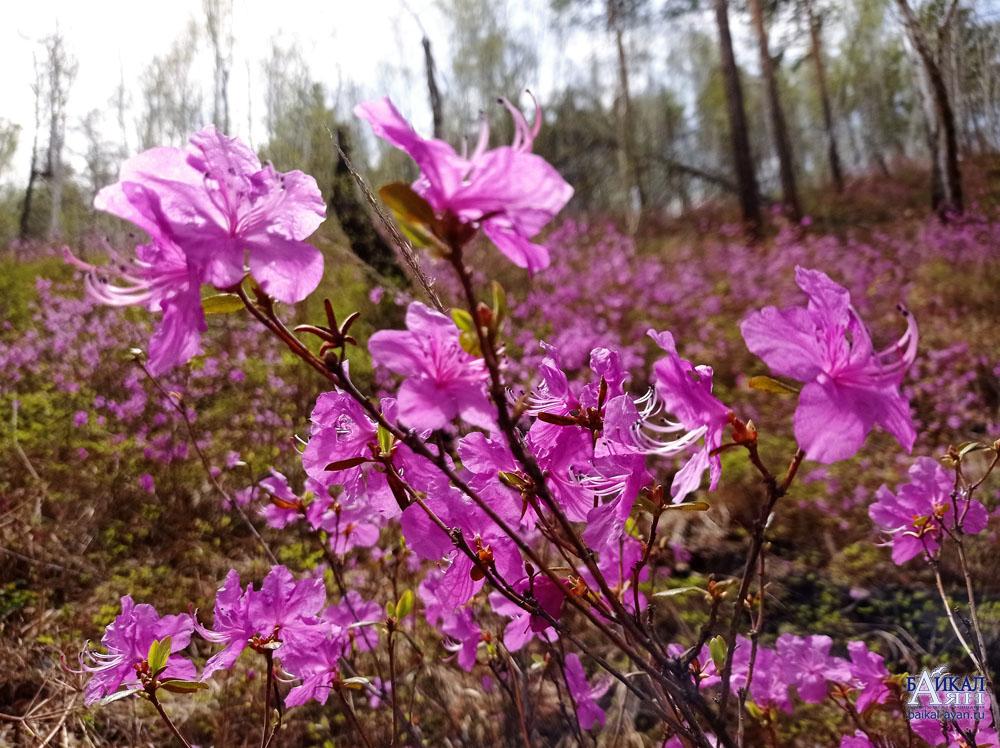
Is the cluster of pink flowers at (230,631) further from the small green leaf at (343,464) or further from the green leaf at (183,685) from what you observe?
the small green leaf at (343,464)

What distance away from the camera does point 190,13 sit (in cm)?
1584

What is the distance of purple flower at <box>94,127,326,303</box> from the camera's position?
→ 593 mm

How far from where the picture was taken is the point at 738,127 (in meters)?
10.7

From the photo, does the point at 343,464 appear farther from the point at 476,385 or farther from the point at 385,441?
the point at 476,385

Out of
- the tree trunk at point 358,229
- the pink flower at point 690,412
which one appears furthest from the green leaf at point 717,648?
the tree trunk at point 358,229

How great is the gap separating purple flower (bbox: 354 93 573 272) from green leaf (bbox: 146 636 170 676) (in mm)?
763

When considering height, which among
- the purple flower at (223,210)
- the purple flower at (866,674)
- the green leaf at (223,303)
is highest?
the purple flower at (223,210)

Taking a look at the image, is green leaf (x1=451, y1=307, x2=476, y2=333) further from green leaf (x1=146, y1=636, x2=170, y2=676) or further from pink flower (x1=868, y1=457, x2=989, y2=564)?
pink flower (x1=868, y1=457, x2=989, y2=564)

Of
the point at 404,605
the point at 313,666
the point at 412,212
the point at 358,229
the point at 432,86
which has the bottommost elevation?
the point at 313,666

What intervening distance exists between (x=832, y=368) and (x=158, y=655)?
93 cm

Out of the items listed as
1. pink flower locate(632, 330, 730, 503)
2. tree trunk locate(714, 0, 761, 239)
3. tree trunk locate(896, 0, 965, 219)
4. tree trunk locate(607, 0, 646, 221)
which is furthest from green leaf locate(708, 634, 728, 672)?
tree trunk locate(607, 0, 646, 221)

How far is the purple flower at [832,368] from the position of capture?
581 mm

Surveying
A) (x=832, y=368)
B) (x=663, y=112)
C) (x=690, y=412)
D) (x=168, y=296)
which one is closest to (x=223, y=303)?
(x=168, y=296)

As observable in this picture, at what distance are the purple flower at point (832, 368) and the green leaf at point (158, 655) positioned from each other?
2.85 feet
